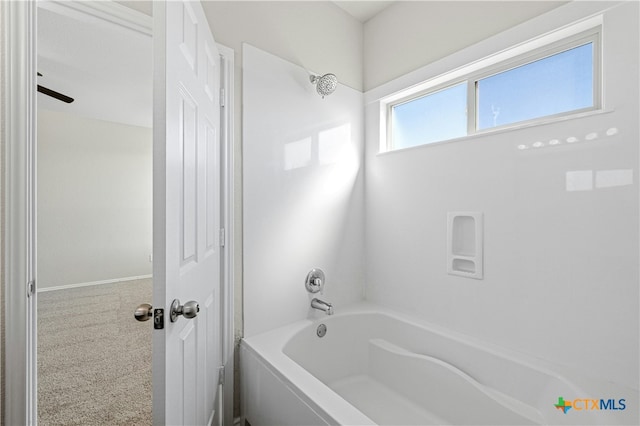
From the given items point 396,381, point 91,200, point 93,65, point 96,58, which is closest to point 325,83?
point 396,381

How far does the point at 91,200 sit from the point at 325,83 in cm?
428

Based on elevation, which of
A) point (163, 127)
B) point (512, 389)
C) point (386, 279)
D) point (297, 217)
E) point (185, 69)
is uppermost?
point (185, 69)

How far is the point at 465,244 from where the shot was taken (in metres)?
1.70

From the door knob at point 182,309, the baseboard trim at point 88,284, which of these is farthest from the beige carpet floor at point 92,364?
the door knob at point 182,309

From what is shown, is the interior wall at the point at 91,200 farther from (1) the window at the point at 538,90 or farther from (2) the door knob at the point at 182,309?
(1) the window at the point at 538,90

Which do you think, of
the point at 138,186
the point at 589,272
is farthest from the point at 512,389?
the point at 138,186

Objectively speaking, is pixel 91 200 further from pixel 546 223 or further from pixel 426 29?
pixel 546 223

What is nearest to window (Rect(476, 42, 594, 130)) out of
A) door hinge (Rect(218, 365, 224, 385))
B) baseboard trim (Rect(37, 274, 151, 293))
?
door hinge (Rect(218, 365, 224, 385))

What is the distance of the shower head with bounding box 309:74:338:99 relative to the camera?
6.06 ft

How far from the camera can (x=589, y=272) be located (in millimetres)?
1289

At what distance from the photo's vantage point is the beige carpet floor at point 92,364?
1.75 meters

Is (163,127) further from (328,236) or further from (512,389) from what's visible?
(512,389)

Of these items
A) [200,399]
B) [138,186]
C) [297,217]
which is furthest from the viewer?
[138,186]

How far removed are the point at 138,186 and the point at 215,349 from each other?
14.1 ft
